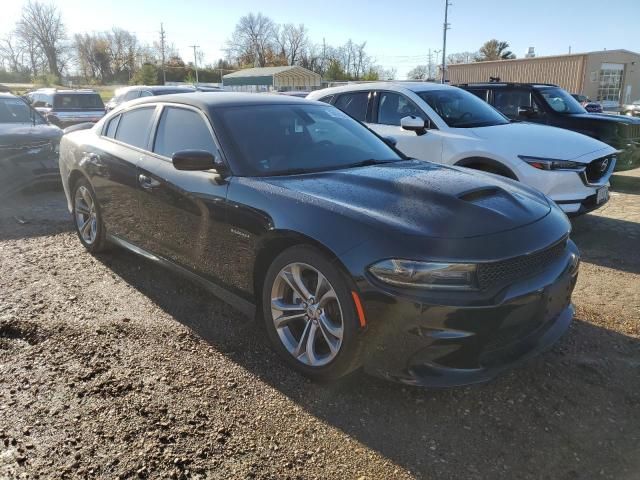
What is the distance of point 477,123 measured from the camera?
252 inches

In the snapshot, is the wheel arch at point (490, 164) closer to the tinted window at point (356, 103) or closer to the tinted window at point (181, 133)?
the tinted window at point (356, 103)

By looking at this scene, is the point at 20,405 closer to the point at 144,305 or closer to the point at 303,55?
the point at 144,305

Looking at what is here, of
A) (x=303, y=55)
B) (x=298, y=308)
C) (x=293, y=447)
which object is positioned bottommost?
(x=293, y=447)

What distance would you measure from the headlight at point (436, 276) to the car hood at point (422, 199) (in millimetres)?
166

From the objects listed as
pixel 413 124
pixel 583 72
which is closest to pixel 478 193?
pixel 413 124

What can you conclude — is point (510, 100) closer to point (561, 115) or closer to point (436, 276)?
point (561, 115)

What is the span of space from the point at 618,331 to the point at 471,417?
5.26 ft

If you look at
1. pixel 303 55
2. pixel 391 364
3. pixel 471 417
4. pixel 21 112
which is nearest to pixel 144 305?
pixel 391 364

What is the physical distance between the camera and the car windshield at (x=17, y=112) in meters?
8.73

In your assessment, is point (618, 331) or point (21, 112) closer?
point (618, 331)

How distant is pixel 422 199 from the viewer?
286 centimetres

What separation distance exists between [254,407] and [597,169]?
4.90 meters

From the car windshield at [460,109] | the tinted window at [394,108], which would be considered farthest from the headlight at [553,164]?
the tinted window at [394,108]

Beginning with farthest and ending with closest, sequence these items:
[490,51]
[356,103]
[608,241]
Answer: [490,51] → [356,103] → [608,241]
